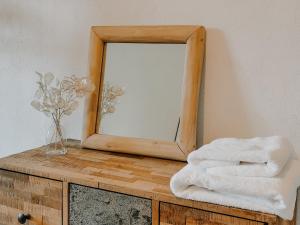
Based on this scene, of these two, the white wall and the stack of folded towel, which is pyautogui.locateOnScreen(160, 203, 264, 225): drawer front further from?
the white wall

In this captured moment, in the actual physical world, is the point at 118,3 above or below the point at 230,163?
above

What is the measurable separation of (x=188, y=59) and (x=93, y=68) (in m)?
0.42

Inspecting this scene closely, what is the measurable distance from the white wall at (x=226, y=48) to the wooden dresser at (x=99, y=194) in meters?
0.28

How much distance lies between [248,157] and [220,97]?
1.40 ft

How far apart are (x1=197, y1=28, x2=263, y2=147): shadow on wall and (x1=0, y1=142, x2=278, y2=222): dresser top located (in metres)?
0.21

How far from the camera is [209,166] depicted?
0.98 meters

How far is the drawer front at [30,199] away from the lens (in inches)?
46.0

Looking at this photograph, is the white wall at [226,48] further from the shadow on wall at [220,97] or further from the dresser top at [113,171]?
the dresser top at [113,171]

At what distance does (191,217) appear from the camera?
3.14 feet

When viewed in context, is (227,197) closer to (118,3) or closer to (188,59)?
(188,59)

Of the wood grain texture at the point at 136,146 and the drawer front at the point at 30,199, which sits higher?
the wood grain texture at the point at 136,146

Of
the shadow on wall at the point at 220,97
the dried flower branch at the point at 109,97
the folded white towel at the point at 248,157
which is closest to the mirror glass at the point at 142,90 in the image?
the dried flower branch at the point at 109,97

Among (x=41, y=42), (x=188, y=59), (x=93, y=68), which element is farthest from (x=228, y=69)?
(x=41, y=42)

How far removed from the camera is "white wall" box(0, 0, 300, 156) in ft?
3.99
